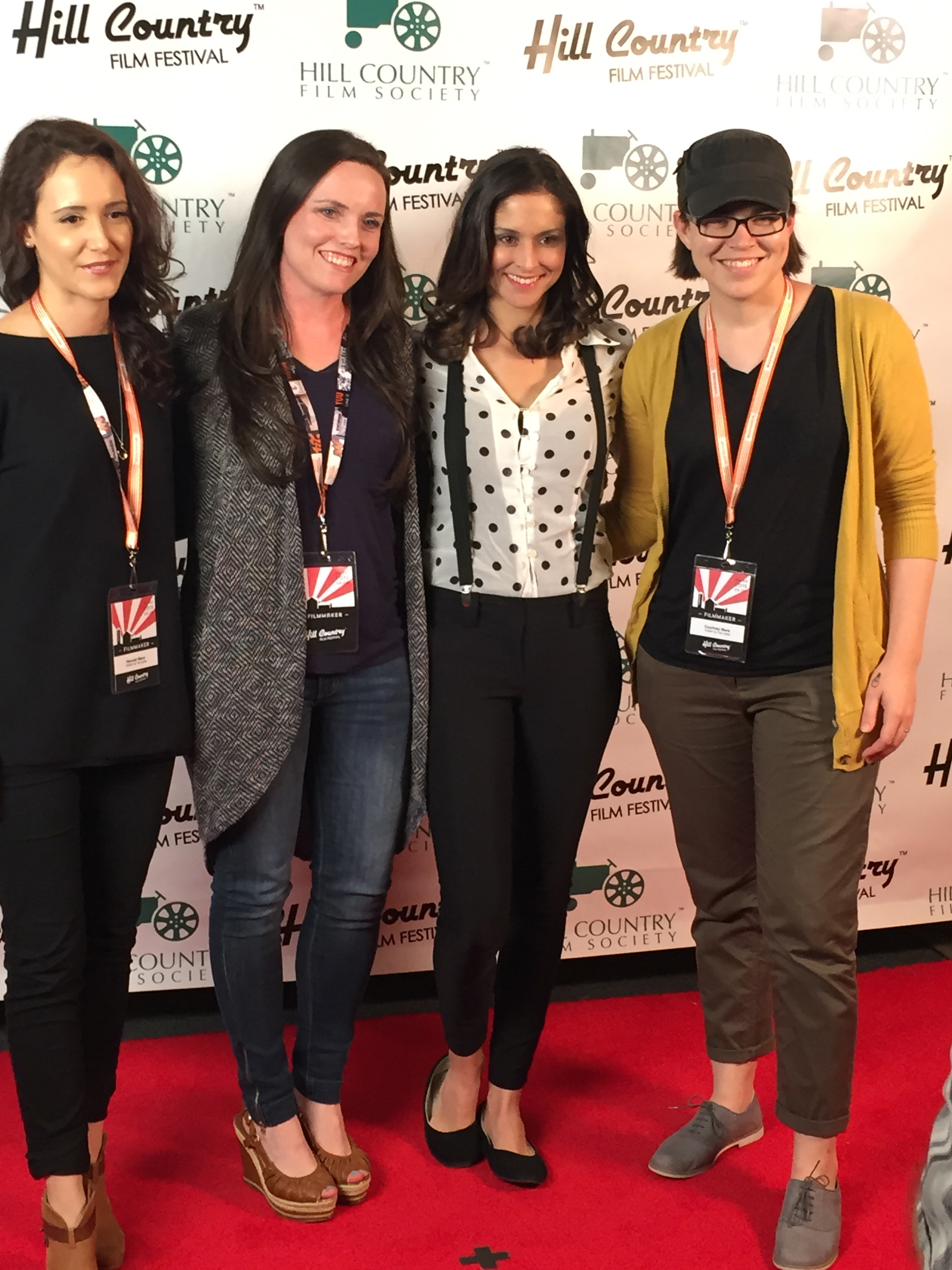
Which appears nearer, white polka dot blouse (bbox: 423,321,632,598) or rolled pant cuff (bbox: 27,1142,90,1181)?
rolled pant cuff (bbox: 27,1142,90,1181)

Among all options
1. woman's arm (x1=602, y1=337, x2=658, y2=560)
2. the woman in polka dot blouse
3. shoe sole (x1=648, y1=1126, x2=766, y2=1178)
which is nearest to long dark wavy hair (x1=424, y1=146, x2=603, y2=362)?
the woman in polka dot blouse

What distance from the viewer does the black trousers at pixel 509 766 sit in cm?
204

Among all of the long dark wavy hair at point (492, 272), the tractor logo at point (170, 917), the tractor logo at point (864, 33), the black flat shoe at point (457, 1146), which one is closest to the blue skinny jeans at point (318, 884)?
the black flat shoe at point (457, 1146)

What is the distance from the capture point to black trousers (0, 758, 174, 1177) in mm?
1769

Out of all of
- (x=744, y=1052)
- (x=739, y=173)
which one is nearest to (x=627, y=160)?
(x=739, y=173)

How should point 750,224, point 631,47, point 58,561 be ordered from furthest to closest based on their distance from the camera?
point 631,47 < point 750,224 < point 58,561

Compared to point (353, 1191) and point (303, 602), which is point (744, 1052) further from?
point (303, 602)

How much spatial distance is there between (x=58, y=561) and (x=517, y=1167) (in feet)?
4.57

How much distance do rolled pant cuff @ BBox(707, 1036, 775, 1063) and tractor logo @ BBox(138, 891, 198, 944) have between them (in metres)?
1.25

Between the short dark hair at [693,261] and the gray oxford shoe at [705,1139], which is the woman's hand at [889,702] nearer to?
the short dark hair at [693,261]

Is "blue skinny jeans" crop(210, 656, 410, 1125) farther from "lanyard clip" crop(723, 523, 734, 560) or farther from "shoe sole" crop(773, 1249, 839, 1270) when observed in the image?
"shoe sole" crop(773, 1249, 839, 1270)

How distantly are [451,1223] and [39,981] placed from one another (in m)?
0.88

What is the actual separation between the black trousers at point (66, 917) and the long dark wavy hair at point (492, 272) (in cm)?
90

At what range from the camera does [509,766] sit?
2084mm
